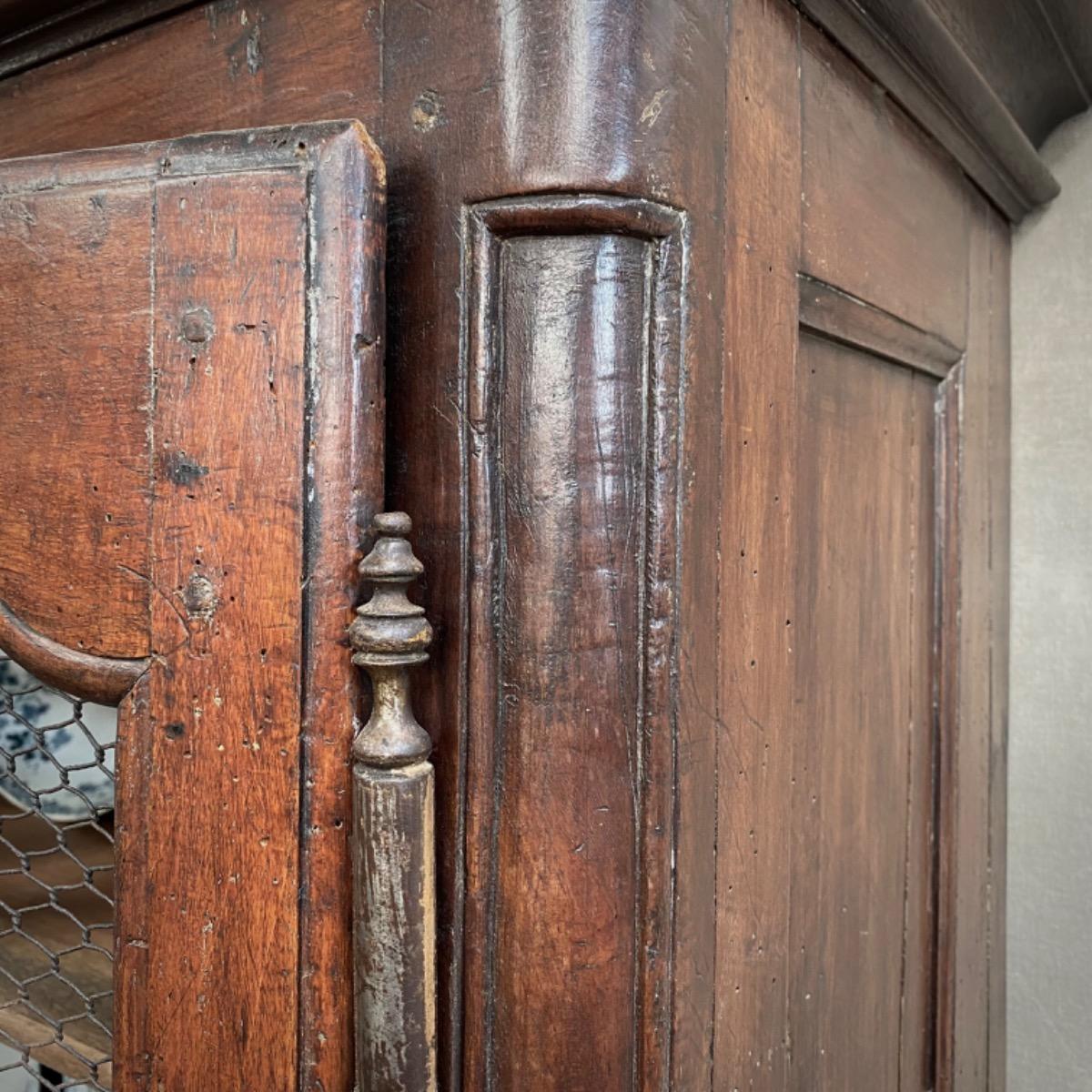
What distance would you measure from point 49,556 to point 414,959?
1.02 feet

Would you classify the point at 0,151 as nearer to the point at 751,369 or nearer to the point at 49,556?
the point at 49,556

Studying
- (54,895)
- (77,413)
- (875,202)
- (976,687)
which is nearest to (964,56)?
(875,202)

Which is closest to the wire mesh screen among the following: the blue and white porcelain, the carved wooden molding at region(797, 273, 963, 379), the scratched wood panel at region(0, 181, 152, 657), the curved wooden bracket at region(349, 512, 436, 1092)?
the blue and white porcelain

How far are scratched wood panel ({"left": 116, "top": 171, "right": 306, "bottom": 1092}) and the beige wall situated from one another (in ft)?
3.23

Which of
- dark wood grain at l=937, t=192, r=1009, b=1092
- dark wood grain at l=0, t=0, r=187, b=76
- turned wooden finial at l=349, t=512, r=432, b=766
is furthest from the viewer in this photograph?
dark wood grain at l=937, t=192, r=1009, b=1092

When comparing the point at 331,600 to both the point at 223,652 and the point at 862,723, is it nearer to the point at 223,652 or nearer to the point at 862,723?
the point at 223,652

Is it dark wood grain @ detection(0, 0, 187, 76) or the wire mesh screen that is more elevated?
dark wood grain @ detection(0, 0, 187, 76)

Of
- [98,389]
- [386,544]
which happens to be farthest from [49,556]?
[386,544]

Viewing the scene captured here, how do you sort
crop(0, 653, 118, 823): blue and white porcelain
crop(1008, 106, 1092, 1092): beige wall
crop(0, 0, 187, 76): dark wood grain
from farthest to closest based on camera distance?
crop(1008, 106, 1092, 1092): beige wall < crop(0, 653, 118, 823): blue and white porcelain < crop(0, 0, 187, 76): dark wood grain

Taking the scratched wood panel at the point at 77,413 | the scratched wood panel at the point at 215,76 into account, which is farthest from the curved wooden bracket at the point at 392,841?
the scratched wood panel at the point at 215,76

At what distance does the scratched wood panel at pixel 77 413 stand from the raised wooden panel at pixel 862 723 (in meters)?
0.43

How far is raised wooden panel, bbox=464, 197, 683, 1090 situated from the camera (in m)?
0.49

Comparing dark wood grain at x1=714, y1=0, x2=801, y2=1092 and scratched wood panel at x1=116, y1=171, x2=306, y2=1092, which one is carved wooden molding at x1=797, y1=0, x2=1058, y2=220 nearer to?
dark wood grain at x1=714, y1=0, x2=801, y2=1092

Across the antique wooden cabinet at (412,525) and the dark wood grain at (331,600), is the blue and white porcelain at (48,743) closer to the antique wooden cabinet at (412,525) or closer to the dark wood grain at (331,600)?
the antique wooden cabinet at (412,525)
